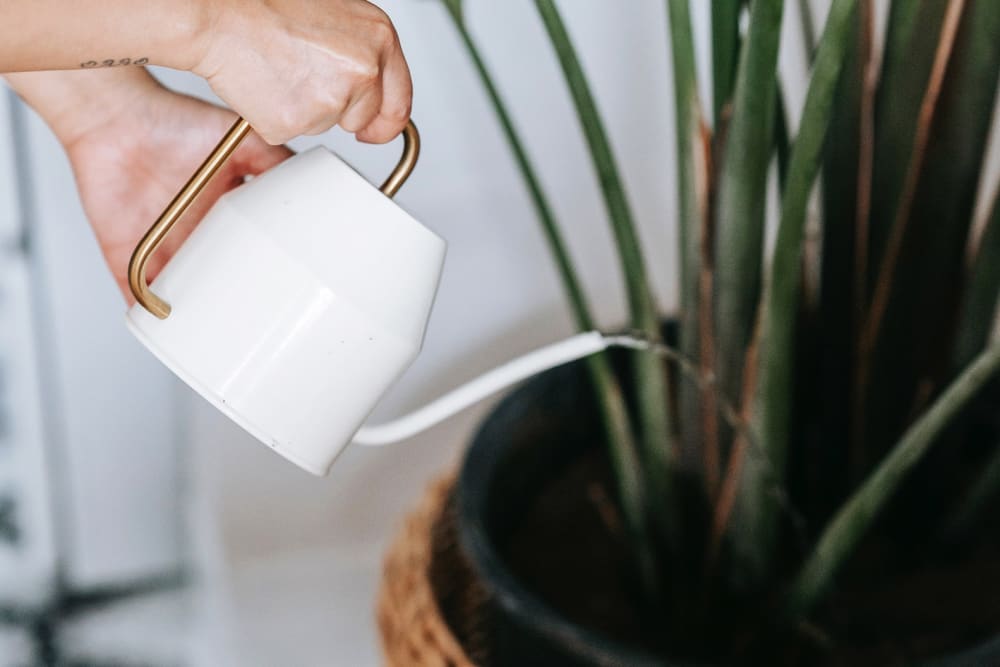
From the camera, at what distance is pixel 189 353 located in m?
0.33

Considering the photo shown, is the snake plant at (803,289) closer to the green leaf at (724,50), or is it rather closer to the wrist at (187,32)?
the green leaf at (724,50)

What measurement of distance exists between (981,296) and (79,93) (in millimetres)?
406

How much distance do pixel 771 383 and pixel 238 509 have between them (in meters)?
0.45

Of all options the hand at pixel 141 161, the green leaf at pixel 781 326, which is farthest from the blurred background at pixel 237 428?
the green leaf at pixel 781 326

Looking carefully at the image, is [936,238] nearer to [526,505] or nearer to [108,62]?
[526,505]

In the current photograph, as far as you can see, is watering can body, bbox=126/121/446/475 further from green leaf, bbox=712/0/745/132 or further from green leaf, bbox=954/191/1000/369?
green leaf, bbox=954/191/1000/369

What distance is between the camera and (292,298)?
1.06 ft

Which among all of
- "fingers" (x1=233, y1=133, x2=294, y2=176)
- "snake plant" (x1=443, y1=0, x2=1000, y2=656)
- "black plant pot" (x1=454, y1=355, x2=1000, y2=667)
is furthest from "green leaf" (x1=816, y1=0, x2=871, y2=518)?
"fingers" (x1=233, y1=133, x2=294, y2=176)

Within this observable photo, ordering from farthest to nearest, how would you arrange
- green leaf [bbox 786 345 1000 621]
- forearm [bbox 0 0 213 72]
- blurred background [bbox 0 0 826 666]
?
blurred background [bbox 0 0 826 666] < green leaf [bbox 786 345 1000 621] < forearm [bbox 0 0 213 72]

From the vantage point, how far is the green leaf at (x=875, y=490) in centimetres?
40

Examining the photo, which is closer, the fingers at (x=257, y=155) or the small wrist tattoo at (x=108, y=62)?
the small wrist tattoo at (x=108, y=62)

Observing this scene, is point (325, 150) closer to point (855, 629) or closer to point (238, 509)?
point (855, 629)

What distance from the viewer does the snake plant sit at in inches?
16.3

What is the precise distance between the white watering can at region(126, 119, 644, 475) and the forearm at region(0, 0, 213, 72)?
0.03 metres
